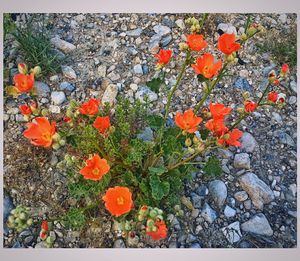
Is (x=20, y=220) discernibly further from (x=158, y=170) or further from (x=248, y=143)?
(x=248, y=143)

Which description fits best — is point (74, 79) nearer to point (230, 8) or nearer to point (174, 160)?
point (174, 160)

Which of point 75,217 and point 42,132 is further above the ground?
point 42,132

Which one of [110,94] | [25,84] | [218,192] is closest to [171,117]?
[110,94]

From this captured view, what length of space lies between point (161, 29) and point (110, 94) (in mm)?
423

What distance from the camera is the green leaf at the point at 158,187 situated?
6.43 ft

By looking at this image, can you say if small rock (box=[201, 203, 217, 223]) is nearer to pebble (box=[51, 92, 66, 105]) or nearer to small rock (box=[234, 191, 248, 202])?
small rock (box=[234, 191, 248, 202])

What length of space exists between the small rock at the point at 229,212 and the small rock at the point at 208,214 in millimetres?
52

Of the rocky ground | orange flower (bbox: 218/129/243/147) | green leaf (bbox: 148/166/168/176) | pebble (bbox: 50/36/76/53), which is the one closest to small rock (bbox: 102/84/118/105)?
the rocky ground

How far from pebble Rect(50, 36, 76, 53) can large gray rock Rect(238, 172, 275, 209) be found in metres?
1.08

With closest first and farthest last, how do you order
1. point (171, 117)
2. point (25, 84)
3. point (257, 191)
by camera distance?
point (25, 84)
point (257, 191)
point (171, 117)

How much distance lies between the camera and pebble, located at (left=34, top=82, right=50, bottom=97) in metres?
2.33

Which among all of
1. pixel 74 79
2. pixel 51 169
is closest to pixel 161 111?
pixel 74 79

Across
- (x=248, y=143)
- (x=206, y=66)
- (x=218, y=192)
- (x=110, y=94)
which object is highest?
(x=206, y=66)

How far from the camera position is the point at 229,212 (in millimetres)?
2211
